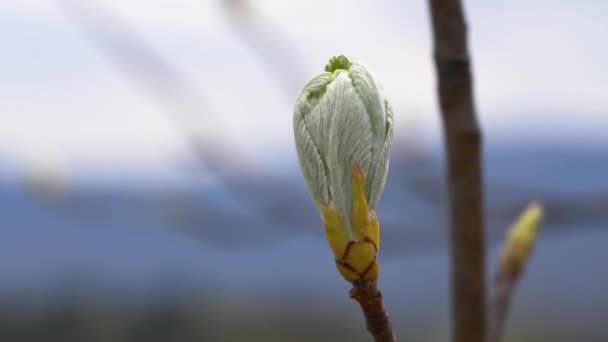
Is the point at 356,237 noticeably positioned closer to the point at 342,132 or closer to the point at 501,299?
the point at 342,132

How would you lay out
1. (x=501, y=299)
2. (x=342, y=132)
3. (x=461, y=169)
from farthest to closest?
(x=501, y=299) < (x=461, y=169) < (x=342, y=132)

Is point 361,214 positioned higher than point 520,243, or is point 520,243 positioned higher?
point 520,243

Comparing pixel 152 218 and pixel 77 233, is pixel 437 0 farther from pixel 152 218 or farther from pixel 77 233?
pixel 77 233

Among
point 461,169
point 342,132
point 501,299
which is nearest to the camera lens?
point 342,132

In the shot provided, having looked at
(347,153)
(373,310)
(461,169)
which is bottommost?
(373,310)

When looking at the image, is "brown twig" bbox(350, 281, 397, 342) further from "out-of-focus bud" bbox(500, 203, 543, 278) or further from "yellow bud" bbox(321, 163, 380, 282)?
"out-of-focus bud" bbox(500, 203, 543, 278)

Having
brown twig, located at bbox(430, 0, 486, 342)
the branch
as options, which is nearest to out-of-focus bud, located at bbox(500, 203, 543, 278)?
the branch

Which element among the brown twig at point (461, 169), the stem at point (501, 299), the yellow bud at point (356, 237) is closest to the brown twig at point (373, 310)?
the yellow bud at point (356, 237)

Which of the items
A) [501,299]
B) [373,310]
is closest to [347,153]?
[373,310]
